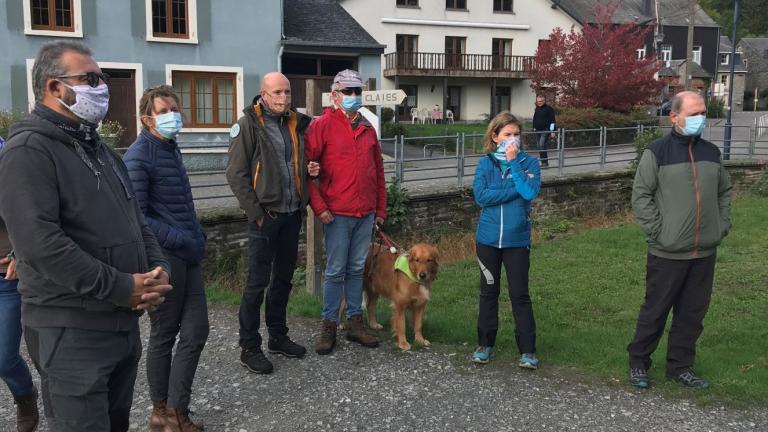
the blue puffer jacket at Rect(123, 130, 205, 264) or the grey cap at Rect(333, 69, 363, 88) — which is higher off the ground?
the grey cap at Rect(333, 69, 363, 88)

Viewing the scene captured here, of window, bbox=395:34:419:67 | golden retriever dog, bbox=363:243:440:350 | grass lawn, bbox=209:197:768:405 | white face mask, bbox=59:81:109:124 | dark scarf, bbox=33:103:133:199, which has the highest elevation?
window, bbox=395:34:419:67

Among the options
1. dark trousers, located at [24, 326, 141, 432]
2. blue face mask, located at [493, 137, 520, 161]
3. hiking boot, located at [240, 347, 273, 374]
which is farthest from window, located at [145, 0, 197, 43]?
dark trousers, located at [24, 326, 141, 432]

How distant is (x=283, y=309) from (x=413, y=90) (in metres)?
34.3

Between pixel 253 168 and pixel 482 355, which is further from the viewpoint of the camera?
pixel 482 355

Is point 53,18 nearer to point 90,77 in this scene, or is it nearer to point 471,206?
point 471,206

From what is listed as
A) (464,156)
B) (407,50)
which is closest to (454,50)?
(407,50)

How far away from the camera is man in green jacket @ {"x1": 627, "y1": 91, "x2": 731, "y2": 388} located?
15.4ft

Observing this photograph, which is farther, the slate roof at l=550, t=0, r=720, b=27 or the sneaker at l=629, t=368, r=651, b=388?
the slate roof at l=550, t=0, r=720, b=27

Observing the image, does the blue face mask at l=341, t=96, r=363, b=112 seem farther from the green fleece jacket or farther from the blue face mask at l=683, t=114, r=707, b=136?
the blue face mask at l=683, t=114, r=707, b=136

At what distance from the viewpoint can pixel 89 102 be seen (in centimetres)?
267

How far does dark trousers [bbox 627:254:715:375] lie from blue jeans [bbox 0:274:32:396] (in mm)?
4114

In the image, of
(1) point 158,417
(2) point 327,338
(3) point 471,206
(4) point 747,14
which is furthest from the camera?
(4) point 747,14

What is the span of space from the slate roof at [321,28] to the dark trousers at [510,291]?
624 inches

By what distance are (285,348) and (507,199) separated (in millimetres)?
2120
